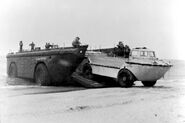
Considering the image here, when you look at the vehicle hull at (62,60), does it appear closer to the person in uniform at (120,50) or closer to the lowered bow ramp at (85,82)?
Result: the lowered bow ramp at (85,82)

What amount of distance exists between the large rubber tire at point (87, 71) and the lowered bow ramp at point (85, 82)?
0.80ft

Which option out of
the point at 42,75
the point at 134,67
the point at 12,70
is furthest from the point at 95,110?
the point at 12,70

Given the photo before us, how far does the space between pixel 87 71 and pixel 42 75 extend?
210cm

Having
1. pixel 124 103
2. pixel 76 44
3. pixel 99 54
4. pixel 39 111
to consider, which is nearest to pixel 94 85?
pixel 99 54

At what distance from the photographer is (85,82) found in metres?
11.7

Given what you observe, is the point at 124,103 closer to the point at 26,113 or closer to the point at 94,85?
the point at 26,113

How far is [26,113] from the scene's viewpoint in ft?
19.3

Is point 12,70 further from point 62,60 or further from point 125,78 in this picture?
point 125,78

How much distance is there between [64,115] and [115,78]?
607 centimetres

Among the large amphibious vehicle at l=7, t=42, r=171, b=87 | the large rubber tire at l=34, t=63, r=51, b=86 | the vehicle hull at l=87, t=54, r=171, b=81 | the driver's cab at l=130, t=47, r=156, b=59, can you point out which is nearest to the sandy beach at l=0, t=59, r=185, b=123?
the vehicle hull at l=87, t=54, r=171, b=81

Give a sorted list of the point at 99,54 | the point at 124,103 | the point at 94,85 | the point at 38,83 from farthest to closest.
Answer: the point at 38,83 → the point at 99,54 → the point at 94,85 → the point at 124,103

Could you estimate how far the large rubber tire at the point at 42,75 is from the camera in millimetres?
12539

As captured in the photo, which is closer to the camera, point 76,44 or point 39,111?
point 39,111

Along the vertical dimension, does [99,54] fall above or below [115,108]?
above
